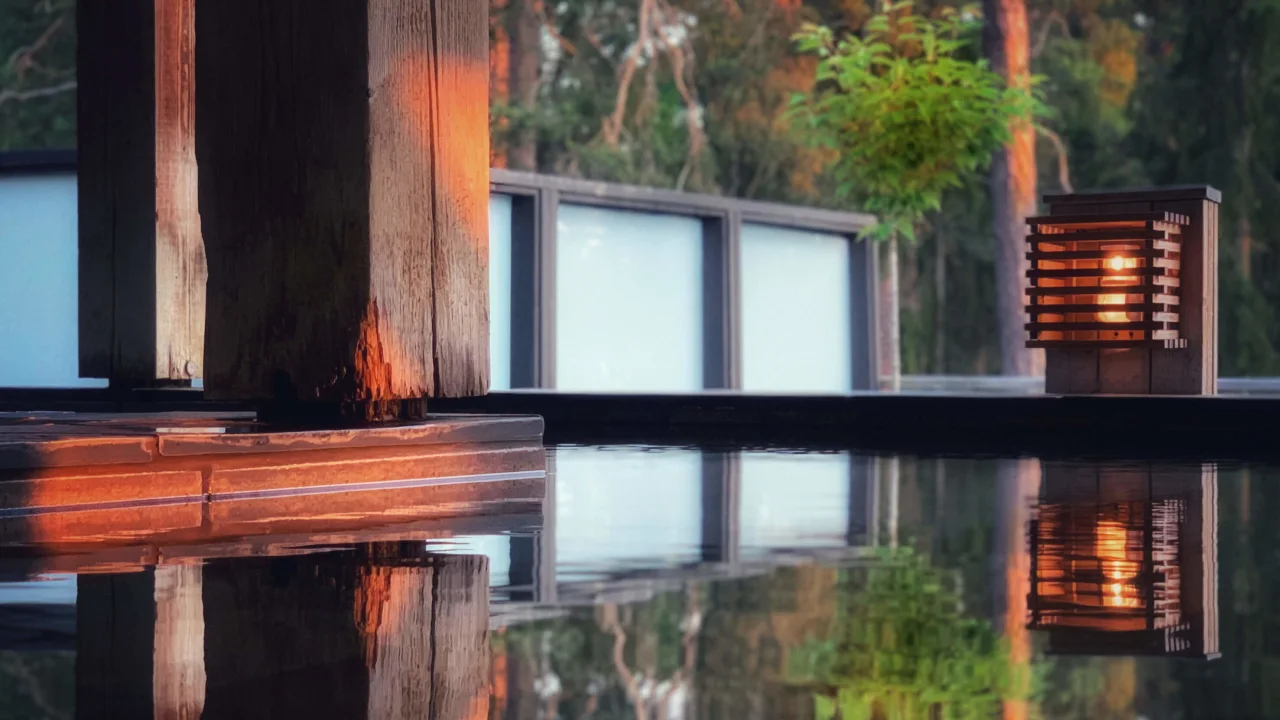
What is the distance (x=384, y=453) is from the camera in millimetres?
5297

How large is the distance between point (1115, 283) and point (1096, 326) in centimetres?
28

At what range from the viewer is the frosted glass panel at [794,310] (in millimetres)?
16672

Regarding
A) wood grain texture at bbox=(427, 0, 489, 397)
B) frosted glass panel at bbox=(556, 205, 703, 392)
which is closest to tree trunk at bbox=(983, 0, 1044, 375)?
frosted glass panel at bbox=(556, 205, 703, 392)

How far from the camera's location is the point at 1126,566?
12.5ft

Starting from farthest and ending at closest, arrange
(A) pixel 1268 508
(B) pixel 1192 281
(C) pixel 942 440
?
(B) pixel 1192 281 < (C) pixel 942 440 < (A) pixel 1268 508

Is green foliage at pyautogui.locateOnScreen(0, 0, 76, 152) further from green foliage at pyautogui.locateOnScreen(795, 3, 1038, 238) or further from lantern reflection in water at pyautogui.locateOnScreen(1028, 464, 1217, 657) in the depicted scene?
lantern reflection in water at pyautogui.locateOnScreen(1028, 464, 1217, 657)

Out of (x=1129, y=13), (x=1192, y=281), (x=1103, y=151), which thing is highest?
(x=1129, y=13)

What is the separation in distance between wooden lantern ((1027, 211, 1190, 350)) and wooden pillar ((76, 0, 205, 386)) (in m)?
4.73

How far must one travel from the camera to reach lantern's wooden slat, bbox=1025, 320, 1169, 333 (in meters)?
10.3

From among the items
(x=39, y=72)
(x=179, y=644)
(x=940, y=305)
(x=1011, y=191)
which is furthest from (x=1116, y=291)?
(x=940, y=305)

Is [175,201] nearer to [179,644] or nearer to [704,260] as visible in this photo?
[179,644]

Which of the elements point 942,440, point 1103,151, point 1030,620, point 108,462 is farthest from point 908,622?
point 1103,151

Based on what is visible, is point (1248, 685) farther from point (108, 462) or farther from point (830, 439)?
point (830, 439)

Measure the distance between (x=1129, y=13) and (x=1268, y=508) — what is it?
36040mm
